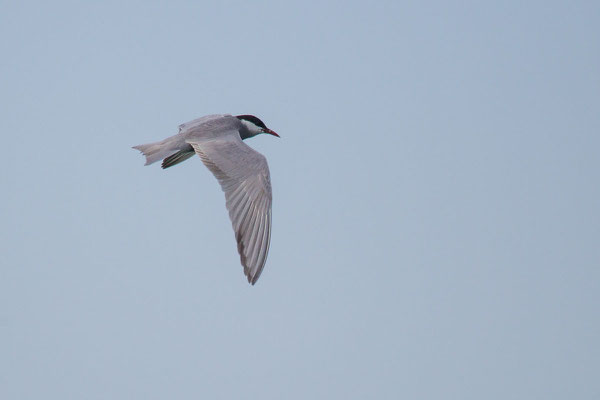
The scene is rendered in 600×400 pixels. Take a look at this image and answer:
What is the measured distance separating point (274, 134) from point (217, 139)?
2.70m

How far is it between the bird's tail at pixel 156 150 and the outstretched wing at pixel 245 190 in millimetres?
361

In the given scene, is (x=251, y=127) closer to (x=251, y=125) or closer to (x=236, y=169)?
(x=251, y=125)

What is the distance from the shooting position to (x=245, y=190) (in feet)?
44.9

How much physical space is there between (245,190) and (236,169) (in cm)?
47

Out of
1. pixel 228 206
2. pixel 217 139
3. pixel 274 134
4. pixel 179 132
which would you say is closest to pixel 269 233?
pixel 228 206

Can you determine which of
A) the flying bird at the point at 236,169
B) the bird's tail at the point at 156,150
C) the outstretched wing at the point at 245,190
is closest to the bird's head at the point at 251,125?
the flying bird at the point at 236,169

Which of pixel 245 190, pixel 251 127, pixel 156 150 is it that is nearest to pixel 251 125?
pixel 251 127

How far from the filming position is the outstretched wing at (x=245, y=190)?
12.7 meters

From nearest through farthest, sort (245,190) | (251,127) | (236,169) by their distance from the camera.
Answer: (245,190) < (236,169) < (251,127)

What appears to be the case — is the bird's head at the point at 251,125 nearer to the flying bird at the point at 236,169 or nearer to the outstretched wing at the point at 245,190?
the flying bird at the point at 236,169

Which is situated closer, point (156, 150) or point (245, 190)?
point (245, 190)

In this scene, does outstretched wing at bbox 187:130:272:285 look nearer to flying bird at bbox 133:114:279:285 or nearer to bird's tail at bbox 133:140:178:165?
flying bird at bbox 133:114:279:285

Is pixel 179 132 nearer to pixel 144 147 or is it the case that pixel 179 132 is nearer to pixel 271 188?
pixel 144 147

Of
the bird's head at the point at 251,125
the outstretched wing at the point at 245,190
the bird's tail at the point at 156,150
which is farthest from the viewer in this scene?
the bird's head at the point at 251,125
